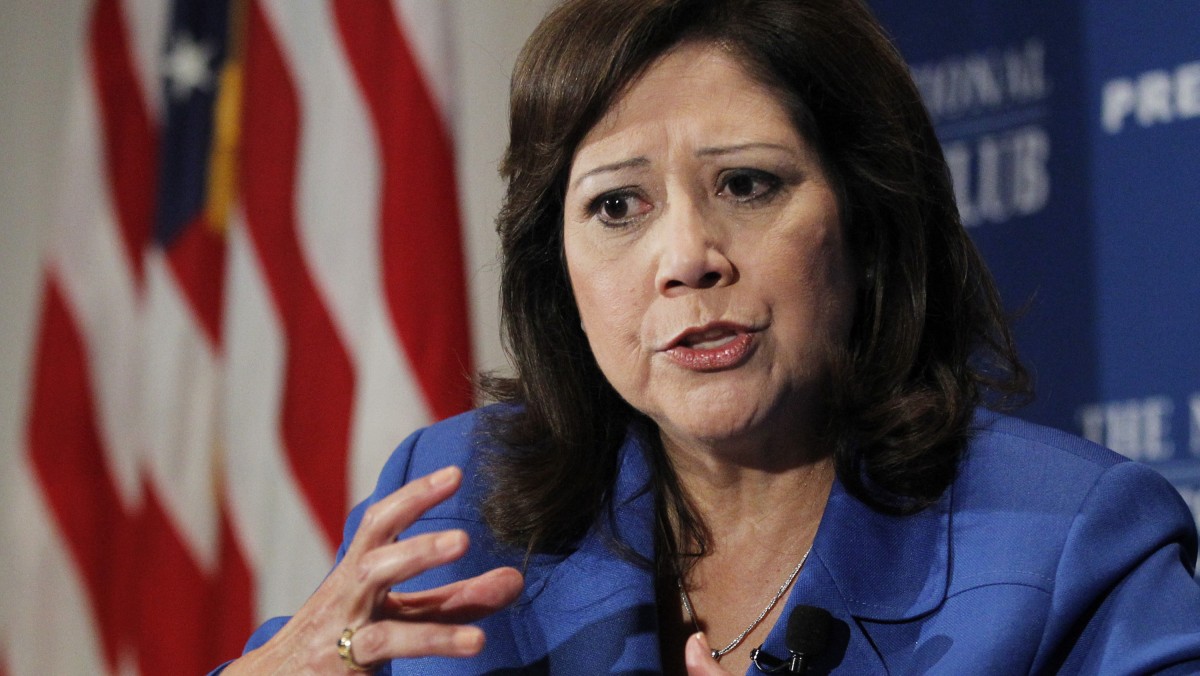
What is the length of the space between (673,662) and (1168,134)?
1.60m

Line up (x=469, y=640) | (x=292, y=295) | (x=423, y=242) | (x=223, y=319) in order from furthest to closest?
(x=223, y=319) < (x=292, y=295) < (x=423, y=242) < (x=469, y=640)

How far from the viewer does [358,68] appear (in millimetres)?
3170

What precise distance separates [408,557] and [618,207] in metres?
0.57

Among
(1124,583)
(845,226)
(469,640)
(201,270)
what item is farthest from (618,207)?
(201,270)

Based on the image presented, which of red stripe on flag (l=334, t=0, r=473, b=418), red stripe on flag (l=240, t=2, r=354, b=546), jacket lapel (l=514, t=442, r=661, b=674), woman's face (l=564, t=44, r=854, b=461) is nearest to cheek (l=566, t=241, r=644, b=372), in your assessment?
woman's face (l=564, t=44, r=854, b=461)

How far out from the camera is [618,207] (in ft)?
5.27

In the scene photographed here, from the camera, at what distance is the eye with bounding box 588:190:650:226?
1.59 meters

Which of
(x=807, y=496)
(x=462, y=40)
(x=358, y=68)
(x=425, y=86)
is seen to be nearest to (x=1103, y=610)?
(x=807, y=496)

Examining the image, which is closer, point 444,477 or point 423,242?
point 444,477

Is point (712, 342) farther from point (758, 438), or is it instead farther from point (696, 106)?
point (696, 106)

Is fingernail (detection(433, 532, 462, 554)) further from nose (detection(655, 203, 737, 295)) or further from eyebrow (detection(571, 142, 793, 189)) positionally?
eyebrow (detection(571, 142, 793, 189))

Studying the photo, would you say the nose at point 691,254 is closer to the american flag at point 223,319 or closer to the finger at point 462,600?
the finger at point 462,600

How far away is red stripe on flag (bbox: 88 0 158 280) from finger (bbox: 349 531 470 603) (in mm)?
2427

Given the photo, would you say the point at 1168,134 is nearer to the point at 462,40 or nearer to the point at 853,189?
the point at 853,189
